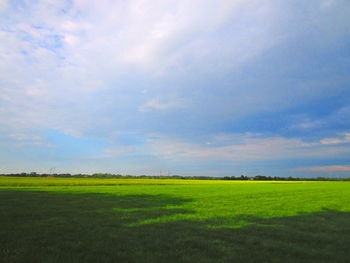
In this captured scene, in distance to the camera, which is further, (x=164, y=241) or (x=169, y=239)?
(x=169, y=239)

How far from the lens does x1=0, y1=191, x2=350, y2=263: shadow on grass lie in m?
8.10

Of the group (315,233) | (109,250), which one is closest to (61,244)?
(109,250)

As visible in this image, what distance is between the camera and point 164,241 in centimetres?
992

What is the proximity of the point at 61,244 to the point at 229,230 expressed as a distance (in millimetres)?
7766

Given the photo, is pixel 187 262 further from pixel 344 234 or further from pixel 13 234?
pixel 344 234

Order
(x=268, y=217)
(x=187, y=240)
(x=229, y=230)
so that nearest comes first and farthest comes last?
1. (x=187, y=240)
2. (x=229, y=230)
3. (x=268, y=217)

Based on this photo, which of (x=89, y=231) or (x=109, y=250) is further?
(x=89, y=231)

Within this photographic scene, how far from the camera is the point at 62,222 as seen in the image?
13383 millimetres

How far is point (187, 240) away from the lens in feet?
33.1

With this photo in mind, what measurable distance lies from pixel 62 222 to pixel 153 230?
5473 millimetres

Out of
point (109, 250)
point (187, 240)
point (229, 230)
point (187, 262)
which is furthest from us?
point (229, 230)

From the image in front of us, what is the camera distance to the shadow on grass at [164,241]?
319 inches

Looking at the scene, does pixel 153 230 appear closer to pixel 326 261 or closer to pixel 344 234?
pixel 326 261

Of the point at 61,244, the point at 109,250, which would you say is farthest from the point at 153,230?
the point at 61,244
